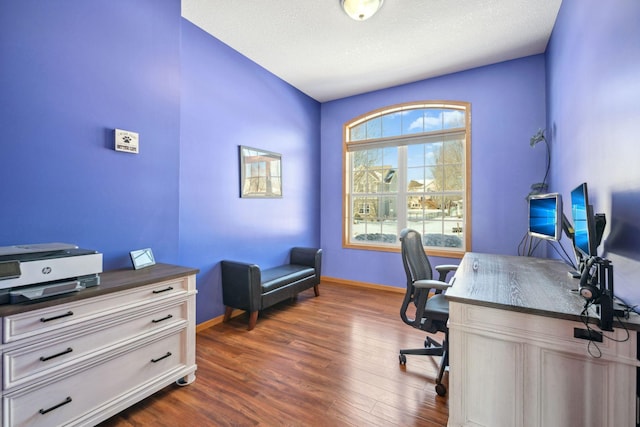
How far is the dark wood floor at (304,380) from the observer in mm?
1658

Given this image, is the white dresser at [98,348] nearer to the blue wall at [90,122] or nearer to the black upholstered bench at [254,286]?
the blue wall at [90,122]

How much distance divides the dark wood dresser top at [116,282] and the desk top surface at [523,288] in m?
1.74

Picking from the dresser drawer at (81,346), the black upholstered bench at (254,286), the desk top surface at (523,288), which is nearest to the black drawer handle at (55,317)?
the dresser drawer at (81,346)

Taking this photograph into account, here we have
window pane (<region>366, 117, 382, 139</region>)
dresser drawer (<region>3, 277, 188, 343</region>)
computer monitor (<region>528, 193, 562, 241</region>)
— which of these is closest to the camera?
dresser drawer (<region>3, 277, 188, 343</region>)

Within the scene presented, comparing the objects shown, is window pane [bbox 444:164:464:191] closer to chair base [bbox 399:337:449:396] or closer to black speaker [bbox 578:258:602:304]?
chair base [bbox 399:337:449:396]

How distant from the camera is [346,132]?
4656mm

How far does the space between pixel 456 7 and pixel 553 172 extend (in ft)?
6.48

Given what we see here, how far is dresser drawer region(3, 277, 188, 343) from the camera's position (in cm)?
124

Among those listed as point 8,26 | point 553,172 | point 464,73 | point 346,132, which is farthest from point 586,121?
point 8,26

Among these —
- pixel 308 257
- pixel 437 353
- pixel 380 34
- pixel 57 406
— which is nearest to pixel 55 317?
pixel 57 406

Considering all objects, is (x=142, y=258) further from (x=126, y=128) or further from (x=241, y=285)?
(x=241, y=285)

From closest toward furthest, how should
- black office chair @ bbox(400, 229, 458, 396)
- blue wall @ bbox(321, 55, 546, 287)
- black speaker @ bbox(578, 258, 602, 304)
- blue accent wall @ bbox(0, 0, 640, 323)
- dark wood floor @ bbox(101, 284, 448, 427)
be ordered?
1. black speaker @ bbox(578, 258, 602, 304)
2. blue accent wall @ bbox(0, 0, 640, 323)
3. dark wood floor @ bbox(101, 284, 448, 427)
4. black office chair @ bbox(400, 229, 458, 396)
5. blue wall @ bbox(321, 55, 546, 287)

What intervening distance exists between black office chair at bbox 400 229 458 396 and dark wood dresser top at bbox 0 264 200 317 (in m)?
1.59

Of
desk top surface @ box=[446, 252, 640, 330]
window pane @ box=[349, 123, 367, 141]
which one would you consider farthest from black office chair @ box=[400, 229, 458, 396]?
window pane @ box=[349, 123, 367, 141]
